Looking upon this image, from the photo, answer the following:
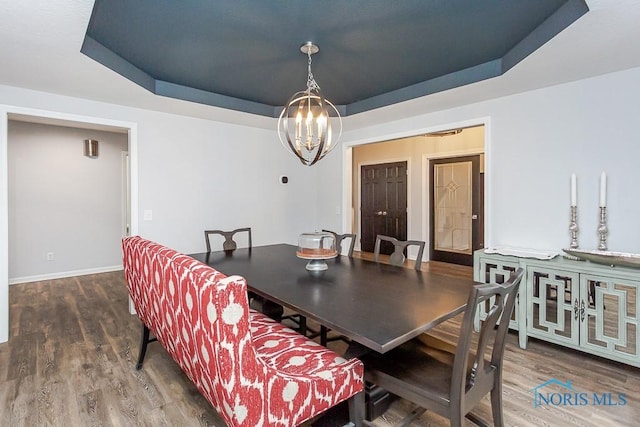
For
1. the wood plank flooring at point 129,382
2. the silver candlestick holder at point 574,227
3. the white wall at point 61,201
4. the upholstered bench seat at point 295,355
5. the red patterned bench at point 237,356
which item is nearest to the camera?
the red patterned bench at point 237,356

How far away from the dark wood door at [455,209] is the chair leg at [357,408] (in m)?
4.70

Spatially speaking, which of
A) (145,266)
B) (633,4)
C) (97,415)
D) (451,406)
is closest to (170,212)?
(145,266)

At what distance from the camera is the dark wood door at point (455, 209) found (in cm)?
565

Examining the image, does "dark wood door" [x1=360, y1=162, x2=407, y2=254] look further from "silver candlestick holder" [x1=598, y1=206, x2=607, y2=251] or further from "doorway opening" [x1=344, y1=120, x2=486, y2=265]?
"silver candlestick holder" [x1=598, y1=206, x2=607, y2=251]

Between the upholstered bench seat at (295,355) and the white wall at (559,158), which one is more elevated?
the white wall at (559,158)

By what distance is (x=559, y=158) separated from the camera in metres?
2.84

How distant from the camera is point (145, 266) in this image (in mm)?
1959

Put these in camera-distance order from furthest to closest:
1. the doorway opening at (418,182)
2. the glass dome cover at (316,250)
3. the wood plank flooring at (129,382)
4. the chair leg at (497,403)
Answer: the doorway opening at (418,182) → the glass dome cover at (316,250) → the wood plank flooring at (129,382) → the chair leg at (497,403)

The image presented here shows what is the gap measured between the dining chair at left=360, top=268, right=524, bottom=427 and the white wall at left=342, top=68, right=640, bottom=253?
178cm

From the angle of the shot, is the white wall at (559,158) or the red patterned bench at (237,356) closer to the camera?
the red patterned bench at (237,356)

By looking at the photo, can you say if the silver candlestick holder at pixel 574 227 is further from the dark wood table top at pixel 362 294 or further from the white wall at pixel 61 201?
the white wall at pixel 61 201

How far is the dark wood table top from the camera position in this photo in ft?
4.47

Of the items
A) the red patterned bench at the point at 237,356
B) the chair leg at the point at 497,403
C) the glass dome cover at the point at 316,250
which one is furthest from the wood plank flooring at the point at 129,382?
the glass dome cover at the point at 316,250

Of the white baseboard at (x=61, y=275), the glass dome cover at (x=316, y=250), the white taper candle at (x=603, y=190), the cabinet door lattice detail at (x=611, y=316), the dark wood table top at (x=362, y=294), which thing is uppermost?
the white taper candle at (x=603, y=190)
